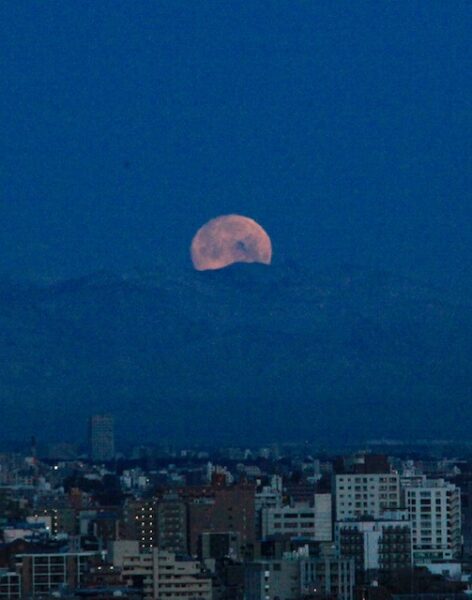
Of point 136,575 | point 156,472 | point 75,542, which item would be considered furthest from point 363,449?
point 136,575

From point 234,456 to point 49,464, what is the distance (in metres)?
6.96

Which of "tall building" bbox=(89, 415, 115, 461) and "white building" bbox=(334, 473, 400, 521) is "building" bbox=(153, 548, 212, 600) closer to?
"white building" bbox=(334, 473, 400, 521)

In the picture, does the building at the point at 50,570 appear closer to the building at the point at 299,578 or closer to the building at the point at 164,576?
the building at the point at 164,576

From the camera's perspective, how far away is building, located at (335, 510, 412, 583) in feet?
148

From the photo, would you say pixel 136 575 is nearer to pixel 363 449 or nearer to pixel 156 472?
pixel 363 449

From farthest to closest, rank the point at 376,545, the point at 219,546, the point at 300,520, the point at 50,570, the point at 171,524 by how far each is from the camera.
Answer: the point at 171,524
the point at 300,520
the point at 219,546
the point at 376,545
the point at 50,570

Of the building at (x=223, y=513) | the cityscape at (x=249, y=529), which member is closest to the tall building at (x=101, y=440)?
the cityscape at (x=249, y=529)

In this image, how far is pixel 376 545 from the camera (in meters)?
46.0

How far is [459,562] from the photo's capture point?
48.3 meters

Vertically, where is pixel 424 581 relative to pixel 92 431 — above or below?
below

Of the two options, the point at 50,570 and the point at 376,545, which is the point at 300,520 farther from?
the point at 50,570

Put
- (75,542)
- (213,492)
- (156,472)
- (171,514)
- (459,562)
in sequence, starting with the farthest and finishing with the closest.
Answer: (156,472) < (213,492) < (171,514) < (75,542) < (459,562)

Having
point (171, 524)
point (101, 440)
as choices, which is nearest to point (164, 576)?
point (171, 524)

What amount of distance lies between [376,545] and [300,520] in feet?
38.8
